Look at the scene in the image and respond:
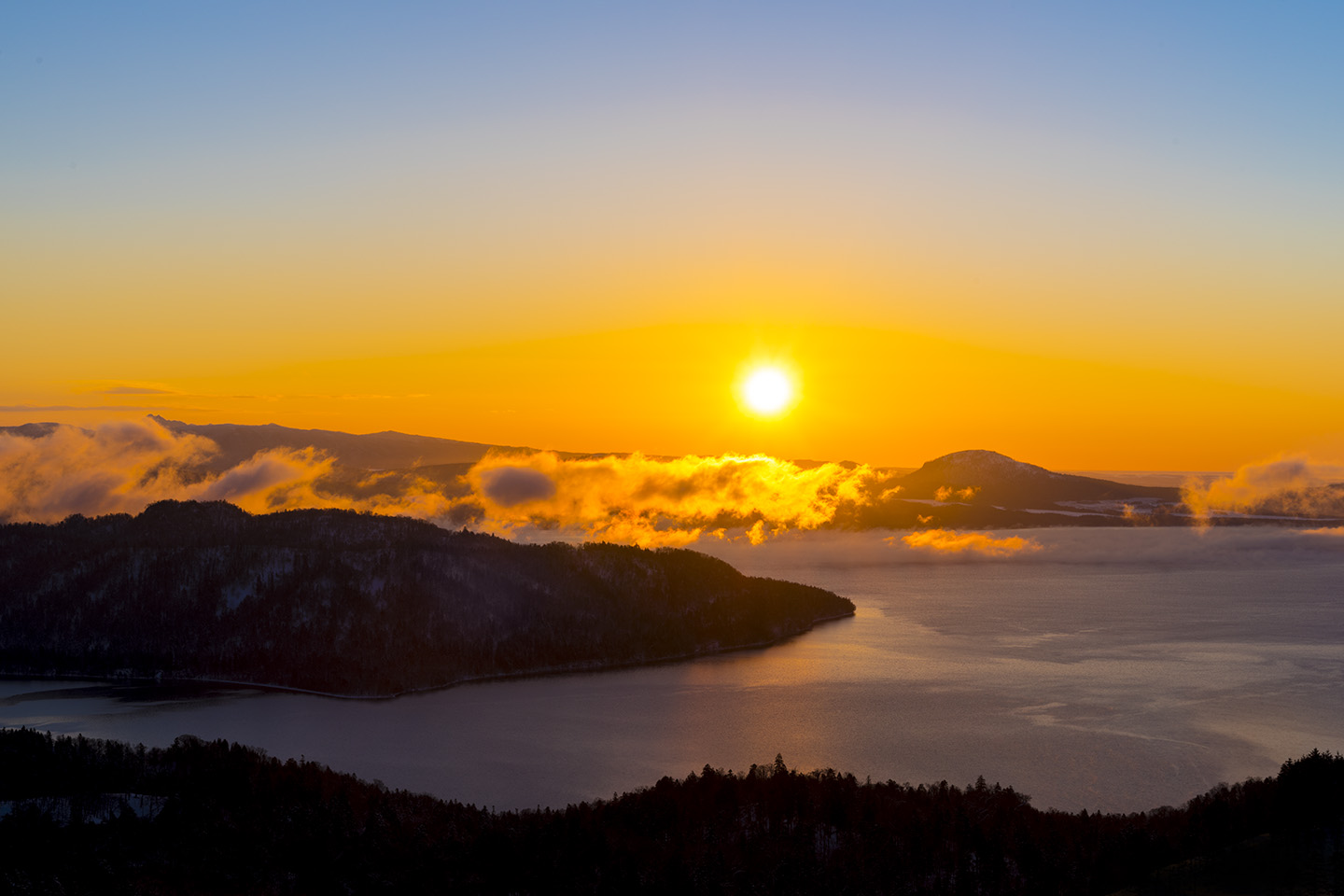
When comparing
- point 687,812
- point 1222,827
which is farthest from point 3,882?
point 1222,827

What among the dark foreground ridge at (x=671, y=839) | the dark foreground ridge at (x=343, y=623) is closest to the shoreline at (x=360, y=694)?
the dark foreground ridge at (x=343, y=623)

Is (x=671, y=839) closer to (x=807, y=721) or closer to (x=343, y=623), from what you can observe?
(x=807, y=721)

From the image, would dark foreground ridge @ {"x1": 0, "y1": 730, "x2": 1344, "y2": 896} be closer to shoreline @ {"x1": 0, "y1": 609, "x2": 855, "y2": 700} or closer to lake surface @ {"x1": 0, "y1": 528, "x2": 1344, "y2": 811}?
lake surface @ {"x1": 0, "y1": 528, "x2": 1344, "y2": 811}

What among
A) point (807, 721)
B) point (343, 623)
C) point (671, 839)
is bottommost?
point (671, 839)

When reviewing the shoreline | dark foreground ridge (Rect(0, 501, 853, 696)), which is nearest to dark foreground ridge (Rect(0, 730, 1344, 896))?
the shoreline

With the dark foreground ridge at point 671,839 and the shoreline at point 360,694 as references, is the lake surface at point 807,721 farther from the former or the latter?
the dark foreground ridge at point 671,839

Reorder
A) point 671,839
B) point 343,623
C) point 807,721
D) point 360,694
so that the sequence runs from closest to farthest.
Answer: point 671,839, point 807,721, point 360,694, point 343,623

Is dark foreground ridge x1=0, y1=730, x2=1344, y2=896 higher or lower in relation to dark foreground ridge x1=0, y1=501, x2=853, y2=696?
lower

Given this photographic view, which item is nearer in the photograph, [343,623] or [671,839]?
[671,839]

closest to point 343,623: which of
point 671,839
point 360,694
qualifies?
point 360,694
